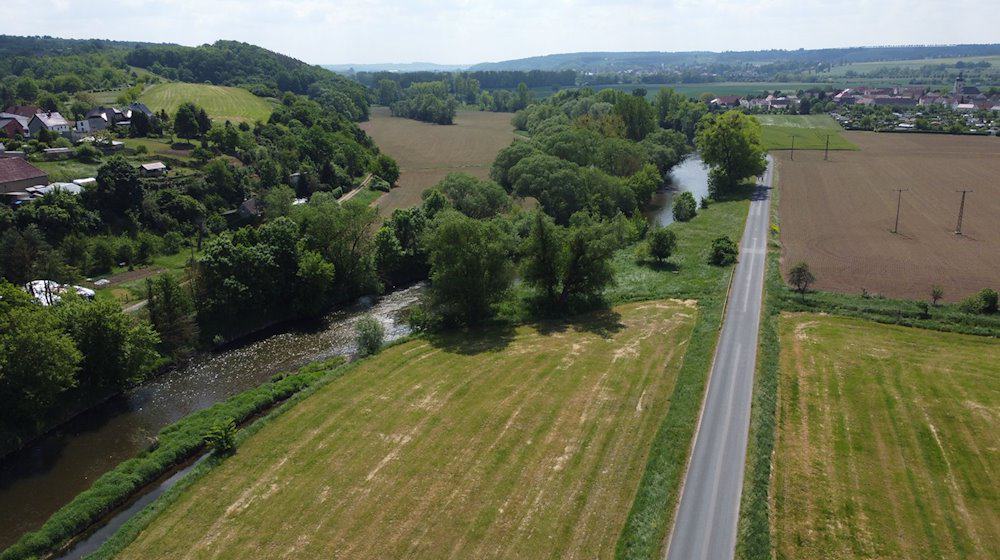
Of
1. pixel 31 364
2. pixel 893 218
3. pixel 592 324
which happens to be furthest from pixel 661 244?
pixel 31 364

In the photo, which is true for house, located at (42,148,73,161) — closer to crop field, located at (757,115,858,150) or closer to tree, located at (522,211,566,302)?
tree, located at (522,211,566,302)

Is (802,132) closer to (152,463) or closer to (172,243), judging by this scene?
(172,243)

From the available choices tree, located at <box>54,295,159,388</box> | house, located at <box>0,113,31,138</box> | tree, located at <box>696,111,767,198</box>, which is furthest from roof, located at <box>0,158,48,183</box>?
tree, located at <box>696,111,767,198</box>

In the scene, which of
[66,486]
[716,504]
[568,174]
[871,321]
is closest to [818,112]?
[568,174]

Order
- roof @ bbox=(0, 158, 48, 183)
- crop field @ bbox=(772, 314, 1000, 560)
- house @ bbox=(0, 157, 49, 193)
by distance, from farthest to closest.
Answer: roof @ bbox=(0, 158, 48, 183)
house @ bbox=(0, 157, 49, 193)
crop field @ bbox=(772, 314, 1000, 560)

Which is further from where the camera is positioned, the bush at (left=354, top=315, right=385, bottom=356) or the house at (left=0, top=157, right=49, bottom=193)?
the house at (left=0, top=157, right=49, bottom=193)

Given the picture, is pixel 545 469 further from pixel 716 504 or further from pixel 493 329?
pixel 493 329
